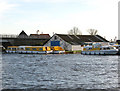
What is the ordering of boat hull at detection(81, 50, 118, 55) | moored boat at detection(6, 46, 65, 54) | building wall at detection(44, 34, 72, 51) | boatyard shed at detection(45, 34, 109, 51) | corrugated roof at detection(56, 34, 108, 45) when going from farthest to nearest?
1. corrugated roof at detection(56, 34, 108, 45)
2. boatyard shed at detection(45, 34, 109, 51)
3. building wall at detection(44, 34, 72, 51)
4. moored boat at detection(6, 46, 65, 54)
5. boat hull at detection(81, 50, 118, 55)

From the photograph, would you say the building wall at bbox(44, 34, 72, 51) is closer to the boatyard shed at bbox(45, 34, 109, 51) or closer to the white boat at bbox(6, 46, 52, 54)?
the boatyard shed at bbox(45, 34, 109, 51)

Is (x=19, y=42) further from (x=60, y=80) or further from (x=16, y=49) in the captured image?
(x=60, y=80)

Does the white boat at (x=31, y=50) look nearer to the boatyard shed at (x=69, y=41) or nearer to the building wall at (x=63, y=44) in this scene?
the building wall at (x=63, y=44)

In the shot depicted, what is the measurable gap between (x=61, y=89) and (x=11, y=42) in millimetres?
110899

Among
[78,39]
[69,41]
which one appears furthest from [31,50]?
[78,39]

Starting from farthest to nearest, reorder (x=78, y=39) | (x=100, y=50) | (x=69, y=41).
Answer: (x=78, y=39)
(x=69, y=41)
(x=100, y=50)

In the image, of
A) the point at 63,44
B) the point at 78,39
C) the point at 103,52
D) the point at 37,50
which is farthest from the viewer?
the point at 78,39

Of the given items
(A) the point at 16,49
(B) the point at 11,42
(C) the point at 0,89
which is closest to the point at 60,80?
(C) the point at 0,89

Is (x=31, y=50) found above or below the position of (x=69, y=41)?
below

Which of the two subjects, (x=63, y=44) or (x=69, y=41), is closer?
(x=69, y=41)

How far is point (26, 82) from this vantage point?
3603 centimetres

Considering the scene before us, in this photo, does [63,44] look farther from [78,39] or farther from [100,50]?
[100,50]

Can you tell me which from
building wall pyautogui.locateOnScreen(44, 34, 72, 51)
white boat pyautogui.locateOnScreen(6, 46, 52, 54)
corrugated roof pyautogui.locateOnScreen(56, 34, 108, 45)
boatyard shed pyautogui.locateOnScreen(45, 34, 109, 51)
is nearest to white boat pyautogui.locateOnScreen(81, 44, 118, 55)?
white boat pyautogui.locateOnScreen(6, 46, 52, 54)

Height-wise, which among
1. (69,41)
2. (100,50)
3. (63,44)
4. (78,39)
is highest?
(78,39)
